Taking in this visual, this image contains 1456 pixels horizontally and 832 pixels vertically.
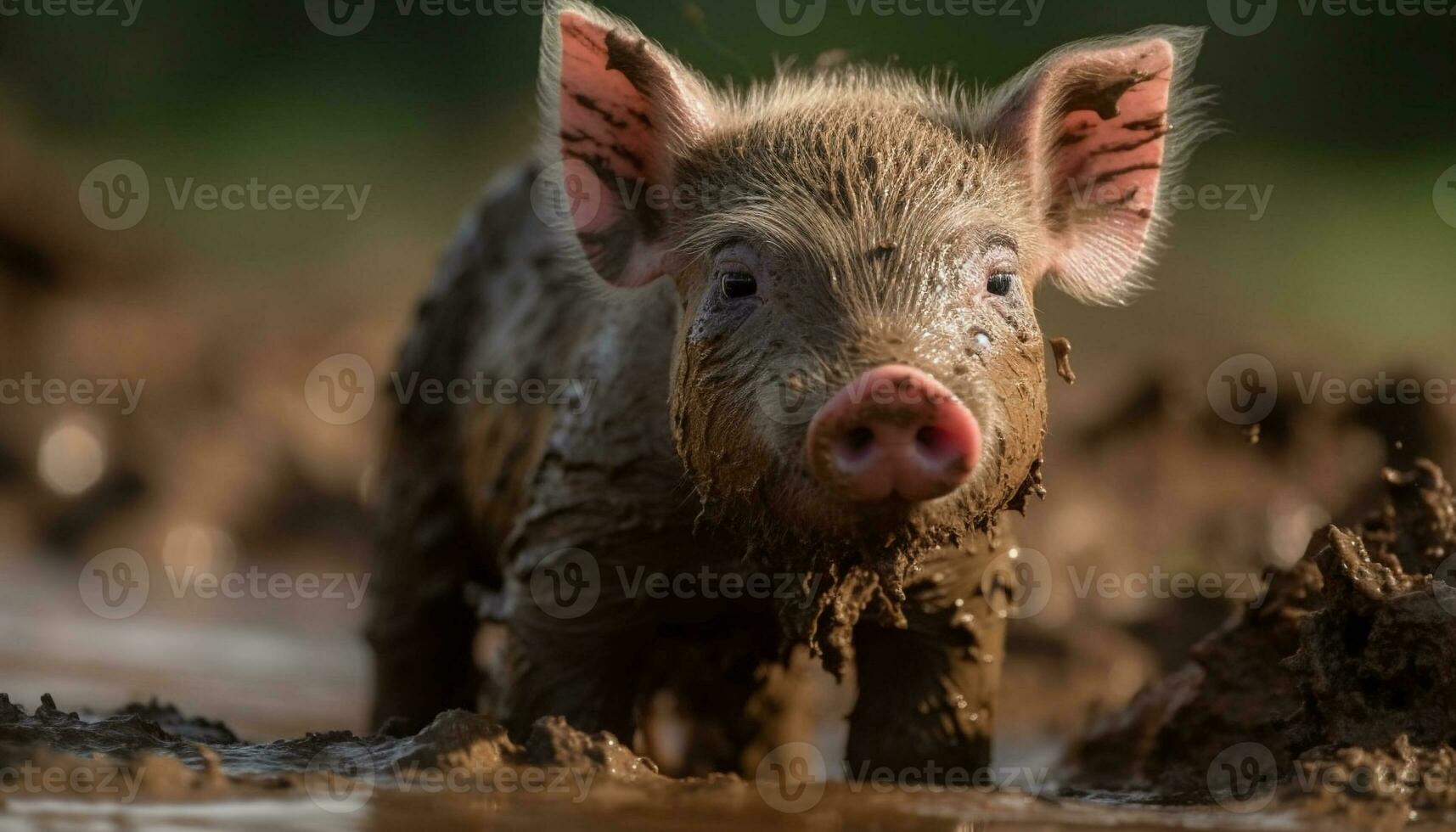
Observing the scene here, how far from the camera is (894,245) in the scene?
462 cm

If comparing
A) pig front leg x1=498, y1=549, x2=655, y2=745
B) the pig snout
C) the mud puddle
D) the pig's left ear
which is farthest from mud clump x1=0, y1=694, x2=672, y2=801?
the pig's left ear

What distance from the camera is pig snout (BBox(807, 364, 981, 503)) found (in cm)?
399

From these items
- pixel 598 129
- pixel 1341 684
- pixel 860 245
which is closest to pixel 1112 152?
pixel 860 245

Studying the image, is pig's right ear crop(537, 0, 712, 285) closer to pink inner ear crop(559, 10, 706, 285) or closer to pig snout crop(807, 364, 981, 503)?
pink inner ear crop(559, 10, 706, 285)

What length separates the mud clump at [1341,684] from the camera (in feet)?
13.6

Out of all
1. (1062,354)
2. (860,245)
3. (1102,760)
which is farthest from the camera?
(1102,760)

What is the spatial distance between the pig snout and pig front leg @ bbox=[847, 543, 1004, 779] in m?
1.29

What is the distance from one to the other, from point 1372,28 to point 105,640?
30.1 feet

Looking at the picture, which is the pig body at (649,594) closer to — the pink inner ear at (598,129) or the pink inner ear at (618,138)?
the pink inner ear at (618,138)

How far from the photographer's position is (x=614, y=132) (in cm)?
544

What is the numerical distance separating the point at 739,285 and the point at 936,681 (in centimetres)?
148

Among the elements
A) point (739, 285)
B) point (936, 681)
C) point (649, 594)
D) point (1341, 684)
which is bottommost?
point (936, 681)

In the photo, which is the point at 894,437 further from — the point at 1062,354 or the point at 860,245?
the point at 1062,354

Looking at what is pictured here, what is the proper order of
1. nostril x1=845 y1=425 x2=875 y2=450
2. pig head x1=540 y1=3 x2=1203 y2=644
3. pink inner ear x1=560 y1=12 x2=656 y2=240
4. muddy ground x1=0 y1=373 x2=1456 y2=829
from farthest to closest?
1. pink inner ear x1=560 y1=12 x2=656 y2=240
2. pig head x1=540 y1=3 x2=1203 y2=644
3. nostril x1=845 y1=425 x2=875 y2=450
4. muddy ground x1=0 y1=373 x2=1456 y2=829
